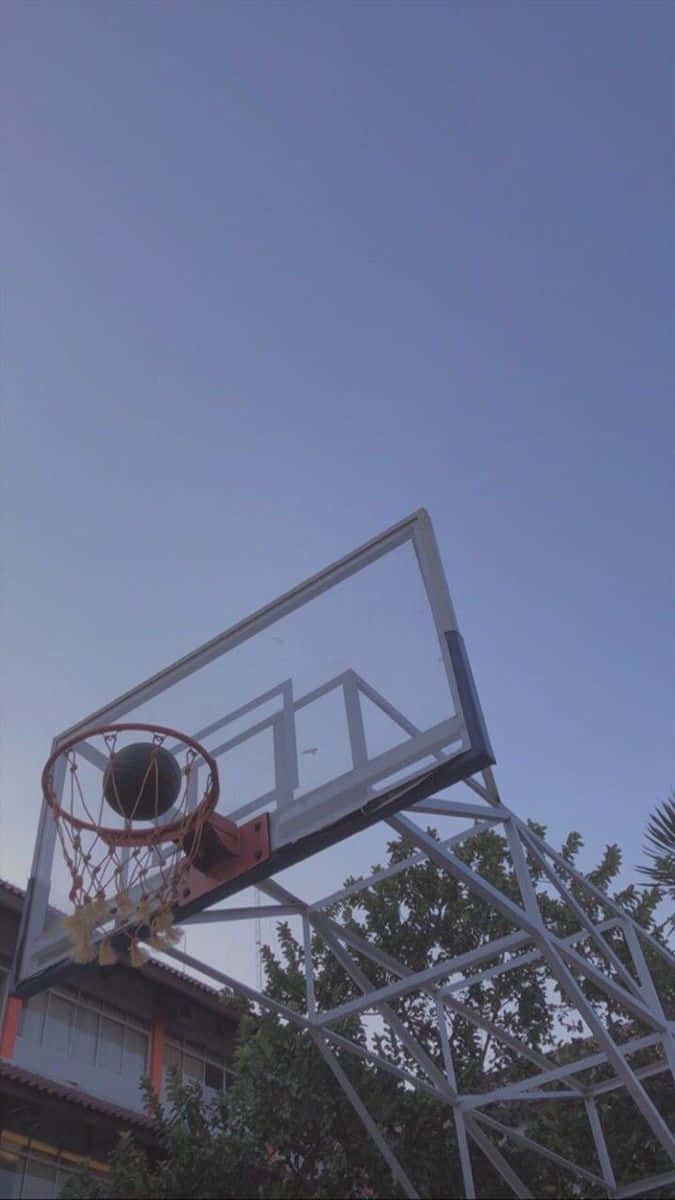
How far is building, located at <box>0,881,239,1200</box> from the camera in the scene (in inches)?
431

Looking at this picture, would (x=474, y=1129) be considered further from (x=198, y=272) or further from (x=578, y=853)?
(x=198, y=272)

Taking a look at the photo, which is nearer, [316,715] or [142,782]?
[142,782]

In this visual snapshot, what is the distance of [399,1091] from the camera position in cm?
1040

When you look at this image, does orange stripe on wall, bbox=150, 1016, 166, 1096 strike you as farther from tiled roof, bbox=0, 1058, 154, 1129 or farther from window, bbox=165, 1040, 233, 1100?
tiled roof, bbox=0, 1058, 154, 1129

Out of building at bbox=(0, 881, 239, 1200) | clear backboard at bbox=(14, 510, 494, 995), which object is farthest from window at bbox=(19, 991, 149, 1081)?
clear backboard at bbox=(14, 510, 494, 995)

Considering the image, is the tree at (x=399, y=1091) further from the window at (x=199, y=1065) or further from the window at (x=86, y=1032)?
the window at (x=199, y=1065)

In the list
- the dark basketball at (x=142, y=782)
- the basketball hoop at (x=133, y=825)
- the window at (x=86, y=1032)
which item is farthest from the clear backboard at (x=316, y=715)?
the window at (x=86, y=1032)

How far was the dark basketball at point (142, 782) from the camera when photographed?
6.66 metres

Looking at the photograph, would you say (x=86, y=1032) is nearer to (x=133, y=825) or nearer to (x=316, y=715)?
(x=133, y=825)

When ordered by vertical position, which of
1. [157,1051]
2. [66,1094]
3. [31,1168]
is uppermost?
[157,1051]

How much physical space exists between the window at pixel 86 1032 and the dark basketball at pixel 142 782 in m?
7.79

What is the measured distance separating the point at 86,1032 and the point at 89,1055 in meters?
0.27

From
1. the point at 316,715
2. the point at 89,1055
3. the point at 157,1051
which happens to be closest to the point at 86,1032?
the point at 89,1055

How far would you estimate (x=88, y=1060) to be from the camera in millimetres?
13859
